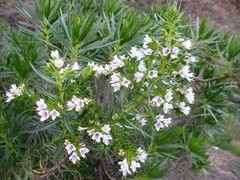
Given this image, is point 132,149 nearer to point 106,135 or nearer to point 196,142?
point 106,135

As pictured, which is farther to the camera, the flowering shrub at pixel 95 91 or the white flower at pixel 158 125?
the white flower at pixel 158 125

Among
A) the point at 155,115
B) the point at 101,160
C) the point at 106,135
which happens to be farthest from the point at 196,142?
the point at 106,135

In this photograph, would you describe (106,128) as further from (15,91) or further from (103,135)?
(15,91)

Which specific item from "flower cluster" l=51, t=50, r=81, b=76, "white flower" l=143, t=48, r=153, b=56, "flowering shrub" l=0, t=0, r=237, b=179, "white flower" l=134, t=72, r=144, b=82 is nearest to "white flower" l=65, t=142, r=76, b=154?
"flowering shrub" l=0, t=0, r=237, b=179

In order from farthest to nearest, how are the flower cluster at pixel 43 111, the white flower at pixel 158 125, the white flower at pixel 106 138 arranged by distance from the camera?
the white flower at pixel 158 125, the white flower at pixel 106 138, the flower cluster at pixel 43 111

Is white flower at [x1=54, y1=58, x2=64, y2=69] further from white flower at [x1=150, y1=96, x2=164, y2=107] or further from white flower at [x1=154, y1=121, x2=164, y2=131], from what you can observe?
white flower at [x1=154, y1=121, x2=164, y2=131]

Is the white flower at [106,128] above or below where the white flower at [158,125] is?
above

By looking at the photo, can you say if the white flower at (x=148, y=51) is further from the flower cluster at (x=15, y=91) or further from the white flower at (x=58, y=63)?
the flower cluster at (x=15, y=91)

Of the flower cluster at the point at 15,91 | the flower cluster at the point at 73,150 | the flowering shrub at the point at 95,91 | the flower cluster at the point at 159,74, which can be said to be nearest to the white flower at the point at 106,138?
the flowering shrub at the point at 95,91
